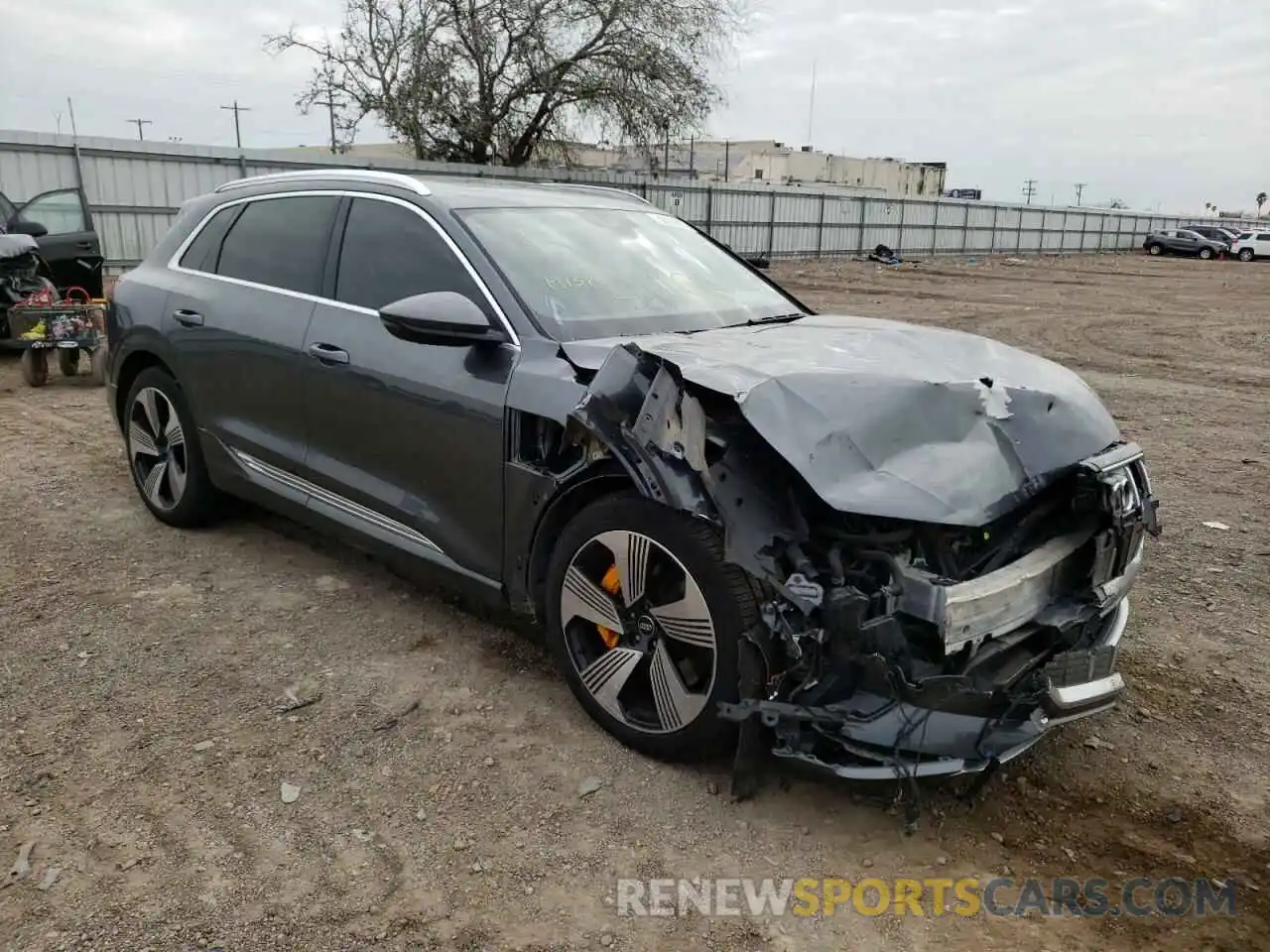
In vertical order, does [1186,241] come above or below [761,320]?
below

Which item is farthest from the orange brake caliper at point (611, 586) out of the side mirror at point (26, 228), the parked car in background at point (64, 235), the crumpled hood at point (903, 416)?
the parked car in background at point (64, 235)

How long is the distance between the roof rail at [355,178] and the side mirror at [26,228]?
6.34 m

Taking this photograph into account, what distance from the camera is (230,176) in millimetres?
17812

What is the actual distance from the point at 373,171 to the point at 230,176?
1560 cm

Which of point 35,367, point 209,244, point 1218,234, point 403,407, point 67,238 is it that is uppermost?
point 209,244

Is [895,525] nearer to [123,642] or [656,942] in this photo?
[656,942]

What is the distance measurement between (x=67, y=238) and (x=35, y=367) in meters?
2.49

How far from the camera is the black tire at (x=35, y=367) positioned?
29.0 ft

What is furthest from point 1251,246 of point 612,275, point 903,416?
point 903,416

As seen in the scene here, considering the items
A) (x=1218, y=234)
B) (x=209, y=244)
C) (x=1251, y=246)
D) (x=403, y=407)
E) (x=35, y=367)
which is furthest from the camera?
(x=1218, y=234)

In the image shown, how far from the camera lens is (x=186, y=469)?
188 inches

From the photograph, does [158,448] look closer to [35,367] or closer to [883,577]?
[883,577]

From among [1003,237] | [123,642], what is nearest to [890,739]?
[123,642]

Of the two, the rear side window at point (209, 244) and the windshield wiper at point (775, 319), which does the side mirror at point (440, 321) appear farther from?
the rear side window at point (209, 244)
